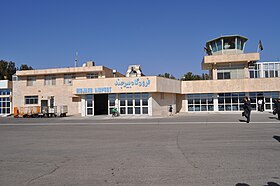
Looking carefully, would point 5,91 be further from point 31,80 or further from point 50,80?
point 50,80

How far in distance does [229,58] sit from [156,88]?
14.7 metres

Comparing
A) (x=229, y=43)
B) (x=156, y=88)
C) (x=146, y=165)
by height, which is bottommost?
(x=146, y=165)

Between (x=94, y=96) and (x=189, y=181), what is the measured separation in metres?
29.6

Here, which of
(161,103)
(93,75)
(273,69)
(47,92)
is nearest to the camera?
(161,103)

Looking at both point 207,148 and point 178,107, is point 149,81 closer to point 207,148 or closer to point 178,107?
point 178,107

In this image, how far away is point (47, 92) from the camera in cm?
4109

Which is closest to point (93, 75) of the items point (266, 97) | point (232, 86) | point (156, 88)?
point (156, 88)

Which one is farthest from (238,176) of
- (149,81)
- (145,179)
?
(149,81)

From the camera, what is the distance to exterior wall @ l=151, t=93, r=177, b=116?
1240 inches

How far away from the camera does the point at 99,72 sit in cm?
3994

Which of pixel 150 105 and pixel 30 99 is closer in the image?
pixel 150 105

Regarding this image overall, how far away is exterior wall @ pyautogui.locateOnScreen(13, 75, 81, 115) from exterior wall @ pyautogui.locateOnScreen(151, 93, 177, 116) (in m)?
13.6

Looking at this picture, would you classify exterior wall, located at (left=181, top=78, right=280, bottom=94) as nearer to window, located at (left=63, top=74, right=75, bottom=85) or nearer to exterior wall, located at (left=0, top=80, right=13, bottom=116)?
window, located at (left=63, top=74, right=75, bottom=85)

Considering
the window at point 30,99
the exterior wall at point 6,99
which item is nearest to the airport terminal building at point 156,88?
the window at point 30,99
